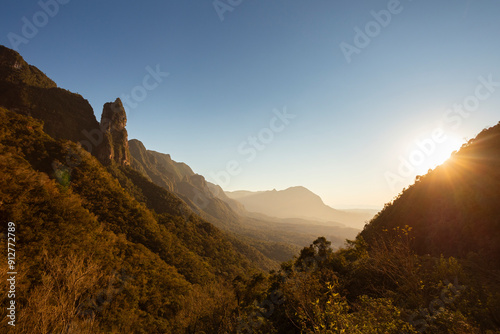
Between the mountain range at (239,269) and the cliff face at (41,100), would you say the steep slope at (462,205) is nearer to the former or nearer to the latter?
the mountain range at (239,269)

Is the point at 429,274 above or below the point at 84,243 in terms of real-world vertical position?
above

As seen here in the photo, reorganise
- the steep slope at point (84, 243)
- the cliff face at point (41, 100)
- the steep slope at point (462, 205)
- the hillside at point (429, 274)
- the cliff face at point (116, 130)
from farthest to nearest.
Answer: the cliff face at point (116, 130), the cliff face at point (41, 100), the steep slope at point (84, 243), the steep slope at point (462, 205), the hillside at point (429, 274)

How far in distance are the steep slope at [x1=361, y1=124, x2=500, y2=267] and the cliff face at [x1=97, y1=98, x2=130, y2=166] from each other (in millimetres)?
135238

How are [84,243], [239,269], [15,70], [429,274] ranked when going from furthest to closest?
1. [15,70]
2. [239,269]
3. [84,243]
4. [429,274]

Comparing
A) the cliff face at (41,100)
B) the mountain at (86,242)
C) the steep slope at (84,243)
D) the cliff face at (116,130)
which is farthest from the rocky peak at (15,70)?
the steep slope at (84,243)

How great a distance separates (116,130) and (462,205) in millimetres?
161627

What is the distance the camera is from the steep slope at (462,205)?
13531 millimetres

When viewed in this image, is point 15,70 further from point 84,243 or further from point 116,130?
point 84,243

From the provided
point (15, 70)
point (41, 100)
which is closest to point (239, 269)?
point (41, 100)

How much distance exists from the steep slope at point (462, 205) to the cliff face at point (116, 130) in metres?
135

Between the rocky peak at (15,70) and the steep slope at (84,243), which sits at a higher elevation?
the rocky peak at (15,70)

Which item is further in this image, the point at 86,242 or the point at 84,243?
the point at 86,242

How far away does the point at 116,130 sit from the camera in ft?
429

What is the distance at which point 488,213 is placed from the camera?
13.7 m
